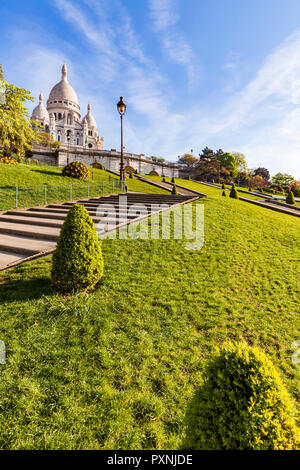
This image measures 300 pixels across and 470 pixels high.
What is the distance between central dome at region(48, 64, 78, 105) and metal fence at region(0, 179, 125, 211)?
91.3m

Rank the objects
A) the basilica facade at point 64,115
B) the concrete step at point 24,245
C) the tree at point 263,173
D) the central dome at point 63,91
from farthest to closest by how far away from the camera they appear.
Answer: the tree at point 263,173 < the central dome at point 63,91 < the basilica facade at point 64,115 < the concrete step at point 24,245

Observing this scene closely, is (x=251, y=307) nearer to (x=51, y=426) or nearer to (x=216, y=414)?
(x=216, y=414)

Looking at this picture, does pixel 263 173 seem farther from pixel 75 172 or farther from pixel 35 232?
pixel 35 232

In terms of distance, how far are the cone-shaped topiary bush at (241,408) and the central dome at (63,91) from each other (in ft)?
355

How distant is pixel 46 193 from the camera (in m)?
14.3

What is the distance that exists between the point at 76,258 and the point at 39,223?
597 centimetres

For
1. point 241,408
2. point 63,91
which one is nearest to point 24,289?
point 241,408

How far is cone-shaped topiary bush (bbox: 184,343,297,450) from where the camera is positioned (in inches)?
54.9

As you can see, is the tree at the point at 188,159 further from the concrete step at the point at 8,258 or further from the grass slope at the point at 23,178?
the concrete step at the point at 8,258

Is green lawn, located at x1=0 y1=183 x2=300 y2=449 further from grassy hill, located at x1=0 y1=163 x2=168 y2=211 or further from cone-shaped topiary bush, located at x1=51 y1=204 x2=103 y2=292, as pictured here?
grassy hill, located at x1=0 y1=163 x2=168 y2=211

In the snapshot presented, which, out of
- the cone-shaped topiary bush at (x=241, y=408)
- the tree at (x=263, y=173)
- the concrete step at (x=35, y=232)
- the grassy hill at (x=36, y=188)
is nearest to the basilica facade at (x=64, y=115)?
the tree at (x=263, y=173)

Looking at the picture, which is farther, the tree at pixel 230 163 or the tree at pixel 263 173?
the tree at pixel 263 173

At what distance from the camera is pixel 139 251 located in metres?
7.24

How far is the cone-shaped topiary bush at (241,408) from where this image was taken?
4.58ft
